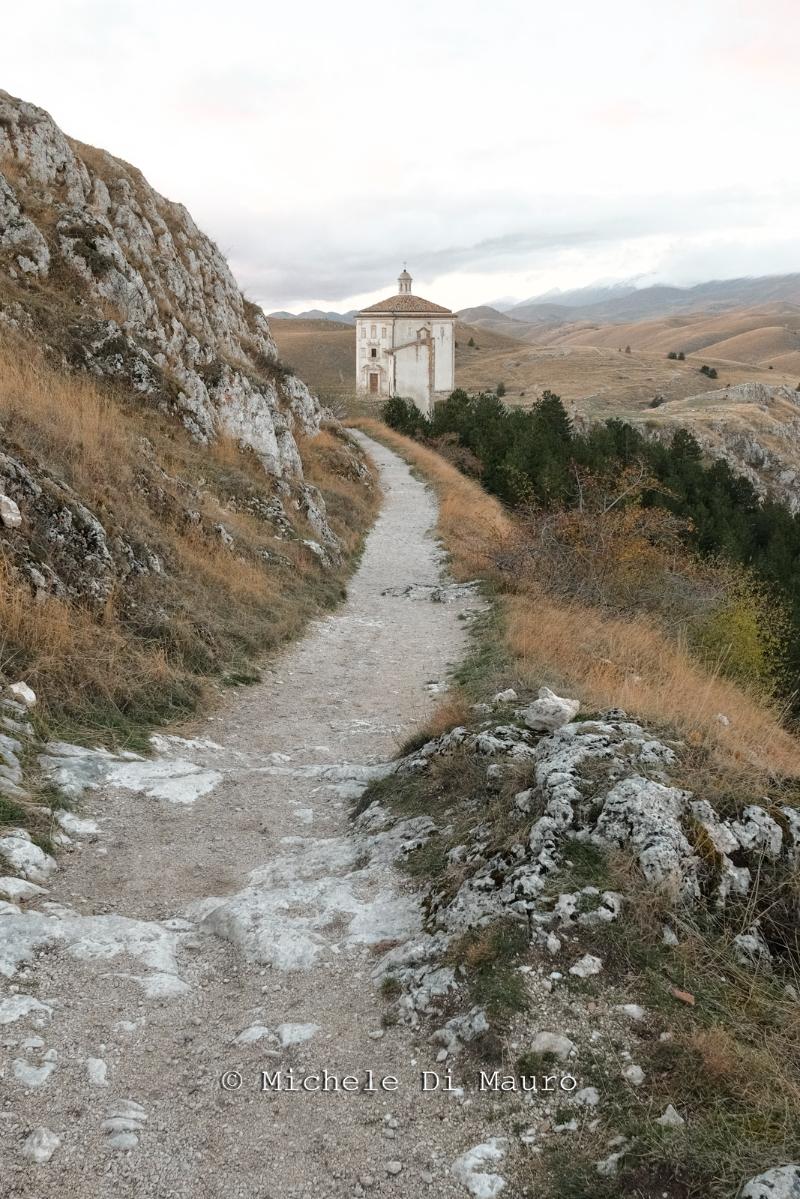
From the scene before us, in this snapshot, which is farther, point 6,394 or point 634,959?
point 6,394

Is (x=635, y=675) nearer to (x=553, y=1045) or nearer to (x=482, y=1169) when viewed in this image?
(x=553, y=1045)

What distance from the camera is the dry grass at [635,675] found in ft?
17.9

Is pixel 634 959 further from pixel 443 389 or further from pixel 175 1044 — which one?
pixel 443 389

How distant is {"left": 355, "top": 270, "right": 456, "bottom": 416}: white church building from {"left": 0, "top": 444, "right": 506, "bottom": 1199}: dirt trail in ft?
193

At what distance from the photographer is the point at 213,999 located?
11.9ft

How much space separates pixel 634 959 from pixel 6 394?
33.5ft

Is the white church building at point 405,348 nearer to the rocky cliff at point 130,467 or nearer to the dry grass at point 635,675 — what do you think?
the rocky cliff at point 130,467

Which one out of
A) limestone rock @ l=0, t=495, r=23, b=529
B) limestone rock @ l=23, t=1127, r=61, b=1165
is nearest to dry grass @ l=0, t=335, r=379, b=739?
limestone rock @ l=0, t=495, r=23, b=529

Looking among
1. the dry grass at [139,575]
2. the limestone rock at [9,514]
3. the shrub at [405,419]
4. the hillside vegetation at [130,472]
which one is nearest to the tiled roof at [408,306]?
the shrub at [405,419]

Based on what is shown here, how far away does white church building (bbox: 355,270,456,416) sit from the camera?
6219cm

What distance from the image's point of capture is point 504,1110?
112 inches

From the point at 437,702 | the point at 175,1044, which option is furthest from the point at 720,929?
the point at 437,702

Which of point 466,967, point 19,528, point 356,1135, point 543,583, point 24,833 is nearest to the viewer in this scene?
point 356,1135

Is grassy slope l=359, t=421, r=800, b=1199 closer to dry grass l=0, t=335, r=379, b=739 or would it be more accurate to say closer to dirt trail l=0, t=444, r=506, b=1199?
dirt trail l=0, t=444, r=506, b=1199
